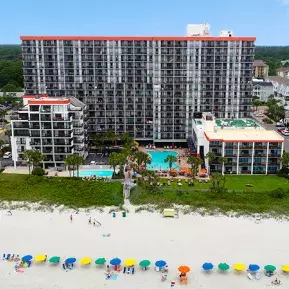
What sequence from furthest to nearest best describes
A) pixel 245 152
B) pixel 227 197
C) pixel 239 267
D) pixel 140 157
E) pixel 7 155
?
pixel 7 155, pixel 245 152, pixel 140 157, pixel 227 197, pixel 239 267

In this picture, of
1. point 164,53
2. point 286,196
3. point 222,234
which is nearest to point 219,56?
point 164,53

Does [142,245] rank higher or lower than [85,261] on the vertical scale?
lower

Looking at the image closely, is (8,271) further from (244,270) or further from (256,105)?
(256,105)

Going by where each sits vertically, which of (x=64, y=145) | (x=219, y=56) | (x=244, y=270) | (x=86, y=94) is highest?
(x=219, y=56)

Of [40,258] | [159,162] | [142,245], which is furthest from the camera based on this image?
[159,162]

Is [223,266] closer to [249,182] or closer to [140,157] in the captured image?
[249,182]

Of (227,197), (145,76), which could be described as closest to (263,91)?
(145,76)

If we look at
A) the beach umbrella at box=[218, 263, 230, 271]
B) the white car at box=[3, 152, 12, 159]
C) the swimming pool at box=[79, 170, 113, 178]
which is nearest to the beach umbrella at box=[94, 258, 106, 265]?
the beach umbrella at box=[218, 263, 230, 271]
